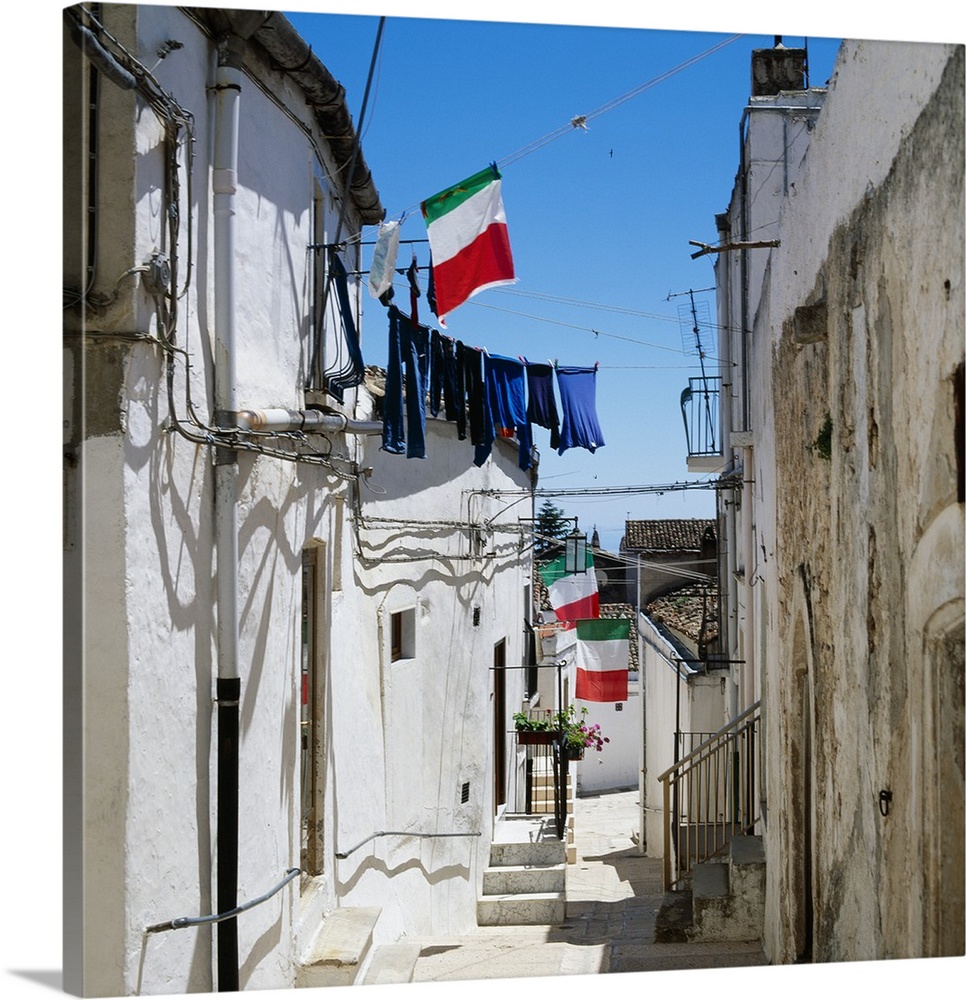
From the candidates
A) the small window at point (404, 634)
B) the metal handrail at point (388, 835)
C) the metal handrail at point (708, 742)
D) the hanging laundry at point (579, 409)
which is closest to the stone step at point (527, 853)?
the metal handrail at point (388, 835)

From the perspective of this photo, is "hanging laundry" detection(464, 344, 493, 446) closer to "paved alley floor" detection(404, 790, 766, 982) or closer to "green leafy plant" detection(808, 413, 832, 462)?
"green leafy plant" detection(808, 413, 832, 462)

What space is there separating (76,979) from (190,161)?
2479mm

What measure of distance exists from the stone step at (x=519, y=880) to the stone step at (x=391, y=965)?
8.86 ft

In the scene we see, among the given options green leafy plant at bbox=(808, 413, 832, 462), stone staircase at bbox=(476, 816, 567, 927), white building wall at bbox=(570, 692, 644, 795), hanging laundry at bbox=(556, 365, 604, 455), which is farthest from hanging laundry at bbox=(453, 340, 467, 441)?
white building wall at bbox=(570, 692, 644, 795)

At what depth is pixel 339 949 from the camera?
5.38m

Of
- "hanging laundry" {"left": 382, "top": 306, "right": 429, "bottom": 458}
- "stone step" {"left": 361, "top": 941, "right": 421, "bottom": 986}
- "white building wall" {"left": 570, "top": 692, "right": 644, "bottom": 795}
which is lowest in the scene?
"white building wall" {"left": 570, "top": 692, "right": 644, "bottom": 795}

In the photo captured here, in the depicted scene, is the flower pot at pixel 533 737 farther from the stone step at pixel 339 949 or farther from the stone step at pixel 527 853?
the stone step at pixel 339 949

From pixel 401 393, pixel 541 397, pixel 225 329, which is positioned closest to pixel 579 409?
pixel 541 397

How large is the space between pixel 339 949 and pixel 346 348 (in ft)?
9.27

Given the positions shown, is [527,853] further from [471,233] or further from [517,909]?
[471,233]

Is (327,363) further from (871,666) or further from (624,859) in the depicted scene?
(624,859)

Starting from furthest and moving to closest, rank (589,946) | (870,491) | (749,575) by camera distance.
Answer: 1. (749,575)
2. (589,946)
3. (870,491)

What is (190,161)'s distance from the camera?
3852mm

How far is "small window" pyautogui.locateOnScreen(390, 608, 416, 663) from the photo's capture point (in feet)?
24.3
